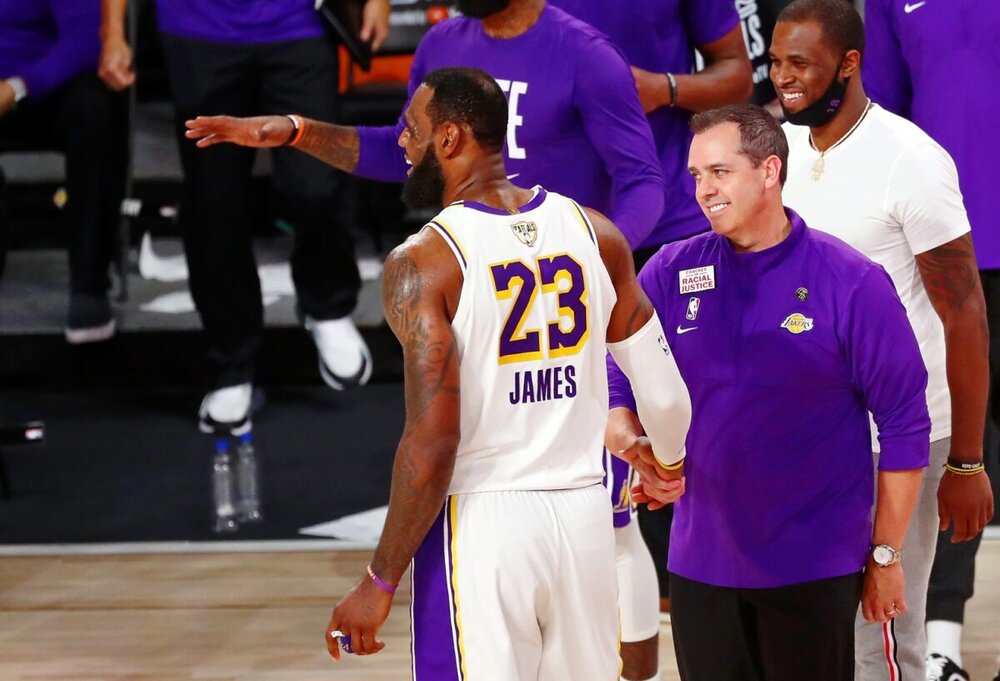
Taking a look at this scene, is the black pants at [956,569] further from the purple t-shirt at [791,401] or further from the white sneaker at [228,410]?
the white sneaker at [228,410]

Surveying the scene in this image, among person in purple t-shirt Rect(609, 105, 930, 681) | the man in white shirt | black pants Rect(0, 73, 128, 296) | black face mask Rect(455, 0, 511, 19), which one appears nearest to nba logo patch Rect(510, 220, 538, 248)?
Result: person in purple t-shirt Rect(609, 105, 930, 681)

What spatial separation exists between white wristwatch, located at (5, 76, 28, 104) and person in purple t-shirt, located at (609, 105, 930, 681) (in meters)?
4.18

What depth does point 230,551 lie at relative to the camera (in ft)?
16.8

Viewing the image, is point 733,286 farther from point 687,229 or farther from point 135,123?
point 135,123

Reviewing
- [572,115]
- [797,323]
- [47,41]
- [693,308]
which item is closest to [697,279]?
[693,308]

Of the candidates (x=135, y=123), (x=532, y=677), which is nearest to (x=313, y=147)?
(x=532, y=677)

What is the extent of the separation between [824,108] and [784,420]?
33.0 inches

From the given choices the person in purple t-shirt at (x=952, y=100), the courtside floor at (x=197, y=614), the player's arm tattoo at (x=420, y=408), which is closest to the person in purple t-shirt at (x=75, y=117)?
the courtside floor at (x=197, y=614)

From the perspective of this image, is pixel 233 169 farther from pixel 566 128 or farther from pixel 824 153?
pixel 824 153

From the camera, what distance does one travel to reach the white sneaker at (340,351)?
20.4ft

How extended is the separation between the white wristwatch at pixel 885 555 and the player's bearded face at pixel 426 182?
1.01m

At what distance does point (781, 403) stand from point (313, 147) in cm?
154

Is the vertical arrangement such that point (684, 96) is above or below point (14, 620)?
above

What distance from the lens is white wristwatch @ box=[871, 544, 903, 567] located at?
9.07 feet
